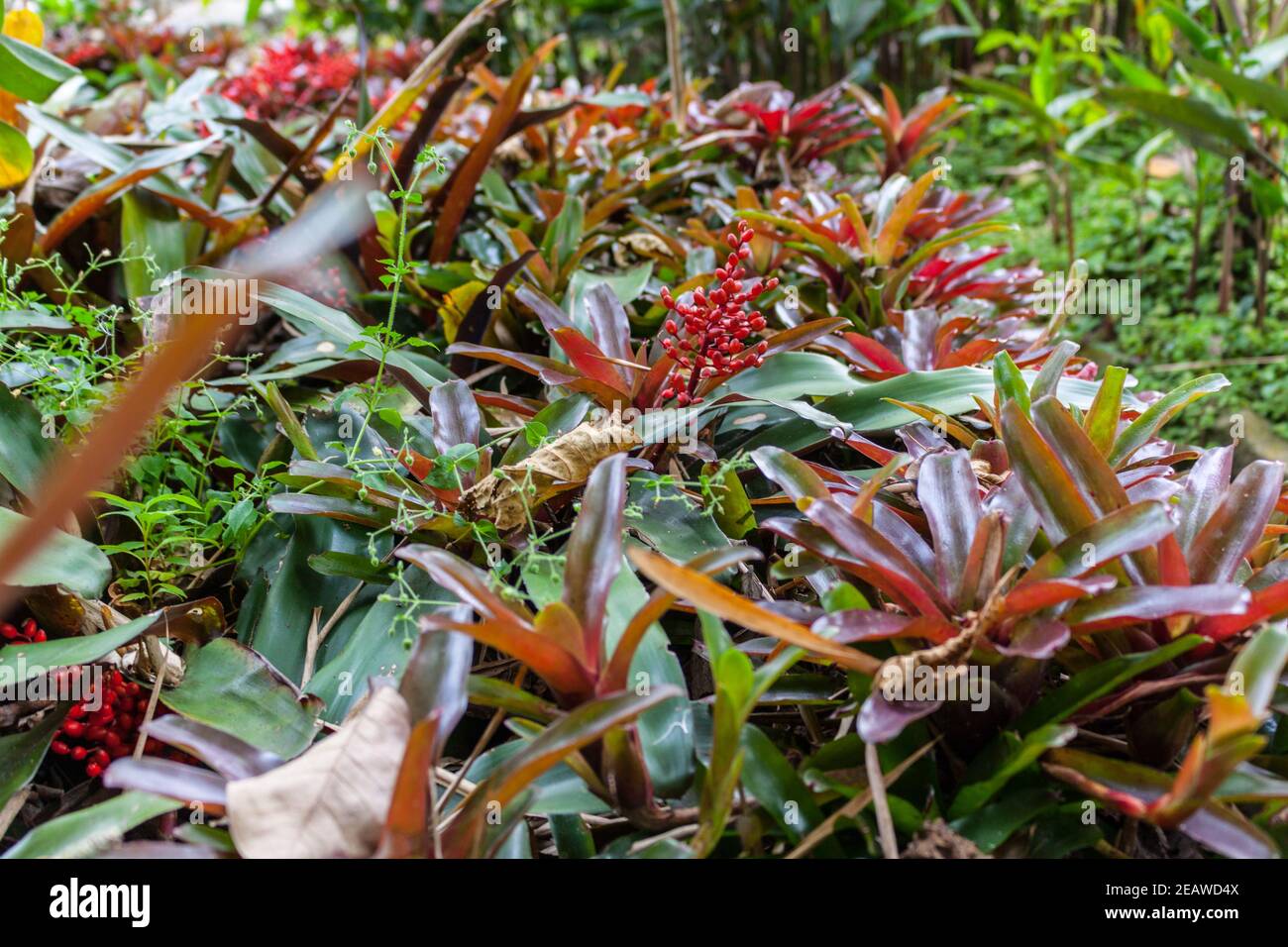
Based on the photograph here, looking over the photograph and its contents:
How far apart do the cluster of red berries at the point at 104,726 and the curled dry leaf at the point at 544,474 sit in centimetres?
36

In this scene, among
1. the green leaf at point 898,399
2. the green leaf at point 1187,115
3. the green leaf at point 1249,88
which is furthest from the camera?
the green leaf at point 1187,115

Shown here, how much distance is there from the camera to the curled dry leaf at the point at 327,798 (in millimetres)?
544

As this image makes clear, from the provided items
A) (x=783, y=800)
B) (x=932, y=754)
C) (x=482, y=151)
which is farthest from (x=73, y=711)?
(x=482, y=151)

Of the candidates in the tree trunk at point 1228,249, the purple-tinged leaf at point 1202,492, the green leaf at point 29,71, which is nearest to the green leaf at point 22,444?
the green leaf at point 29,71

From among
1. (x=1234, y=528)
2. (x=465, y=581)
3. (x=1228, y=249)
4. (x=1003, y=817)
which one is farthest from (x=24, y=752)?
(x=1228, y=249)

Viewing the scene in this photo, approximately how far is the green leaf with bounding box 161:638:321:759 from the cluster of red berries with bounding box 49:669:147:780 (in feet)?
0.22

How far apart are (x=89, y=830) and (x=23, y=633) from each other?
0.34 metres

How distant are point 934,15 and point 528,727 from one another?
14.8 feet

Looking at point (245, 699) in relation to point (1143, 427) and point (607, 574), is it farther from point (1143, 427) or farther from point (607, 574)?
point (1143, 427)

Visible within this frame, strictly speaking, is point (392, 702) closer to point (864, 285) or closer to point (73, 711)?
point (73, 711)

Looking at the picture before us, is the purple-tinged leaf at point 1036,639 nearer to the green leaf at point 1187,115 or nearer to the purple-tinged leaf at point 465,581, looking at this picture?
the purple-tinged leaf at point 465,581

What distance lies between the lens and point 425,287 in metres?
1.47

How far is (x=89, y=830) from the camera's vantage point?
0.63 metres
